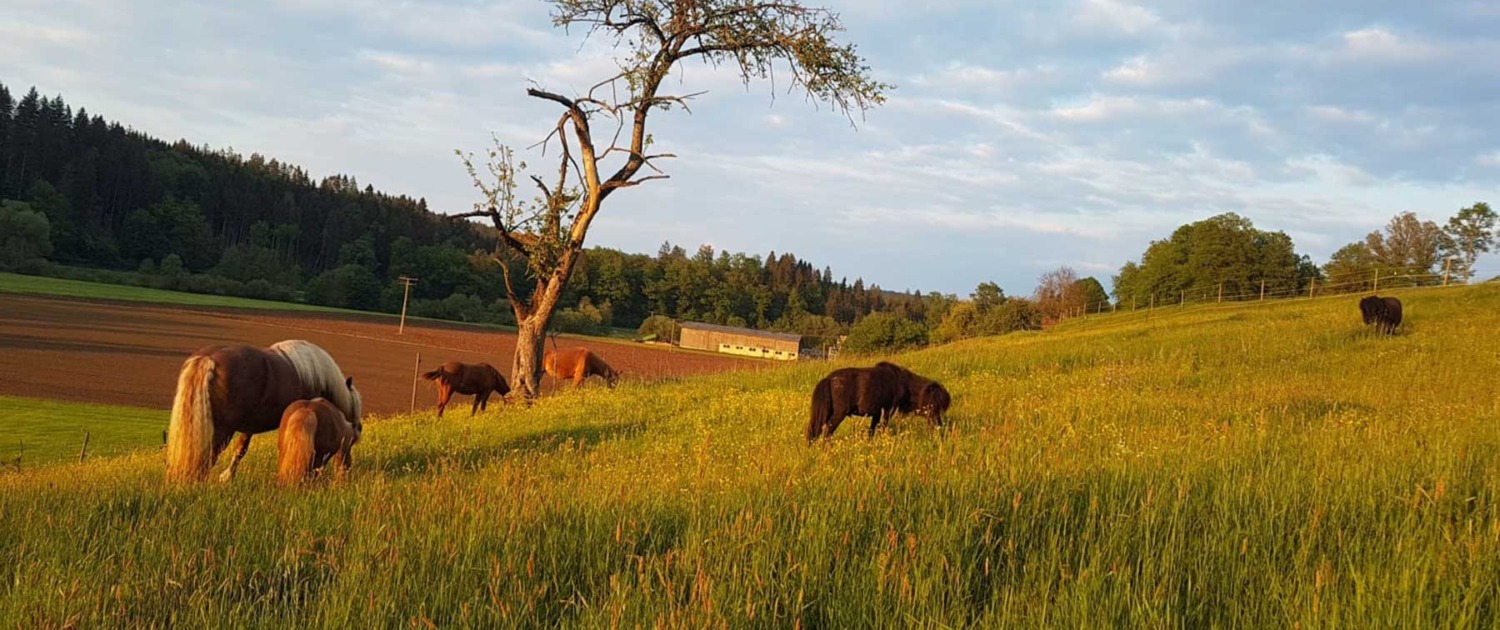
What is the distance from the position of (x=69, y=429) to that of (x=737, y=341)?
3960 inches

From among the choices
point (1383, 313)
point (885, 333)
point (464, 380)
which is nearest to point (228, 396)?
point (464, 380)

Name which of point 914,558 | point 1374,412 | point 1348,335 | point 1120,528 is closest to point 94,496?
point 914,558

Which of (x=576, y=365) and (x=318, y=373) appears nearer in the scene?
(x=318, y=373)

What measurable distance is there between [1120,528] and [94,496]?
6.52 meters

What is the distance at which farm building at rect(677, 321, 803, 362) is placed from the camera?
121875 mm

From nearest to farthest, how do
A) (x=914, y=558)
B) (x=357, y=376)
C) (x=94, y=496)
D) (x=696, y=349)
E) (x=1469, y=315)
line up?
(x=914, y=558)
(x=94, y=496)
(x=1469, y=315)
(x=357, y=376)
(x=696, y=349)

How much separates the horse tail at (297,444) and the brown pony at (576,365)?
1881 centimetres

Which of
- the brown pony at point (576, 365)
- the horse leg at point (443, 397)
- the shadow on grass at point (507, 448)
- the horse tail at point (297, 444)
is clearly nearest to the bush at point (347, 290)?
the brown pony at point (576, 365)

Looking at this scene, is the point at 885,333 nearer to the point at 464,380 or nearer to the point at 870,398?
the point at 464,380

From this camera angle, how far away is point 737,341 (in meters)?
123

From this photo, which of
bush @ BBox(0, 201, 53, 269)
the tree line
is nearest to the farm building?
the tree line

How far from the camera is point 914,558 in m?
3.38

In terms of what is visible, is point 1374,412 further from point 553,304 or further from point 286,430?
point 553,304

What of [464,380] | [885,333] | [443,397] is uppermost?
[885,333]
